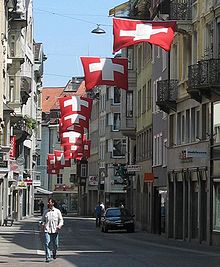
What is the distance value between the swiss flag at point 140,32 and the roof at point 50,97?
129152 millimetres

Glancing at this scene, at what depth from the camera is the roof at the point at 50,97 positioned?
16350 cm

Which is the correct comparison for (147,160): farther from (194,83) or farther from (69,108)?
(194,83)

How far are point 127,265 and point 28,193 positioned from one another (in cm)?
6742

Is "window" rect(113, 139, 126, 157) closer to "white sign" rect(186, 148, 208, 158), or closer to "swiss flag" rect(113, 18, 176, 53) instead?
"white sign" rect(186, 148, 208, 158)

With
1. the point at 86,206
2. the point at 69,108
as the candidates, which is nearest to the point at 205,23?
the point at 69,108

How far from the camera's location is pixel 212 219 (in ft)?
136

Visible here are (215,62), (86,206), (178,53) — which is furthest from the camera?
(86,206)

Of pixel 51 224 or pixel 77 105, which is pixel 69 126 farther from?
pixel 51 224

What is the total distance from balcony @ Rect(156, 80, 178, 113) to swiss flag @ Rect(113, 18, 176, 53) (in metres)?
15.3

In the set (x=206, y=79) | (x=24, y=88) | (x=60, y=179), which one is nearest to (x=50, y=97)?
(x=60, y=179)

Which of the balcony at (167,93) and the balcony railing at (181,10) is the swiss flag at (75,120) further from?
the balcony railing at (181,10)

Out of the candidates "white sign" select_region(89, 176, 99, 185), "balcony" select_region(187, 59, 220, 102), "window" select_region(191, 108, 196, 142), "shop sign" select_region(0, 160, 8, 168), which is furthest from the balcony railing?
"white sign" select_region(89, 176, 99, 185)

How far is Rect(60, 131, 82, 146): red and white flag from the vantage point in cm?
6206

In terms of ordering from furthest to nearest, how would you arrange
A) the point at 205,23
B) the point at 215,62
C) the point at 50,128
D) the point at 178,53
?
the point at 50,128 → the point at 178,53 → the point at 205,23 → the point at 215,62
